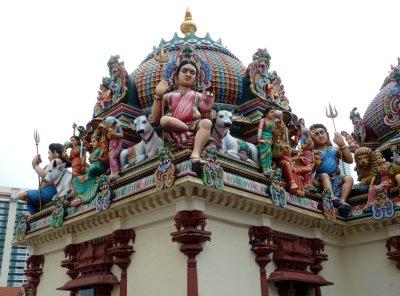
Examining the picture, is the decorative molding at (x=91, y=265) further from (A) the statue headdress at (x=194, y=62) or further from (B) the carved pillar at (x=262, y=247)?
(A) the statue headdress at (x=194, y=62)

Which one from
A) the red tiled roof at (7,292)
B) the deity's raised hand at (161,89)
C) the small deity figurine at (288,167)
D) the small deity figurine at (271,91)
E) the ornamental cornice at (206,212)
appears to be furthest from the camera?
the red tiled roof at (7,292)

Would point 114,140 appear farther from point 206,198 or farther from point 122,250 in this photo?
point 206,198

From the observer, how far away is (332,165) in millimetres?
18531

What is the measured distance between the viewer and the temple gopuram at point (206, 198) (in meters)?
12.7

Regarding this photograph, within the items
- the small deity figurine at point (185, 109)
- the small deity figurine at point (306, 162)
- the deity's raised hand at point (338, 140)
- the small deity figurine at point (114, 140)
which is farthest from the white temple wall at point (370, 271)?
the small deity figurine at point (114, 140)

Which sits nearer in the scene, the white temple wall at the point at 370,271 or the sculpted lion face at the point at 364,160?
the white temple wall at the point at 370,271

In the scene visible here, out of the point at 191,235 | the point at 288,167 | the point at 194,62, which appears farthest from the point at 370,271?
the point at 194,62

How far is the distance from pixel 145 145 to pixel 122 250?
3.61 meters

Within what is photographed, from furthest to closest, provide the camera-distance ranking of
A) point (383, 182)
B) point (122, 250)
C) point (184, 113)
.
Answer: point (383, 182), point (184, 113), point (122, 250)

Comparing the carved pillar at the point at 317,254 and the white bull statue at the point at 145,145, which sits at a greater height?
the white bull statue at the point at 145,145

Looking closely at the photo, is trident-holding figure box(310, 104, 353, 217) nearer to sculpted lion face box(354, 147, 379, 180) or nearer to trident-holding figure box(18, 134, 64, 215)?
sculpted lion face box(354, 147, 379, 180)

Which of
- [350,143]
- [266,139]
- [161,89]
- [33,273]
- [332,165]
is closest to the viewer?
[161,89]

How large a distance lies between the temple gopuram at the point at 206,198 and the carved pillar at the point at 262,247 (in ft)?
0.10

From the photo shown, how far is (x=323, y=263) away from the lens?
16312mm
